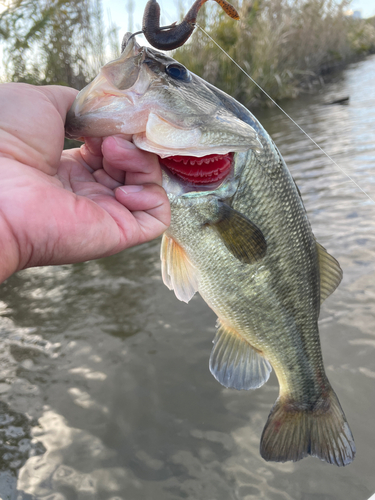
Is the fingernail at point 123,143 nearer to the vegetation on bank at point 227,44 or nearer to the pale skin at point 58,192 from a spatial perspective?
the pale skin at point 58,192

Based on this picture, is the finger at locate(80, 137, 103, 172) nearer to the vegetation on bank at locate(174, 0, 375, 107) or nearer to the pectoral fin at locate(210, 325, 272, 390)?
→ the pectoral fin at locate(210, 325, 272, 390)

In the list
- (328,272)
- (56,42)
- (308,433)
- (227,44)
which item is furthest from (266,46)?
(308,433)

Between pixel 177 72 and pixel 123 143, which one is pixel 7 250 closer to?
pixel 123 143

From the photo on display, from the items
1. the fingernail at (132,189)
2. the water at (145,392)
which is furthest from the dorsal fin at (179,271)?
the water at (145,392)

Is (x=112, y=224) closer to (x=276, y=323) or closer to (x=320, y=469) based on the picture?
(x=276, y=323)

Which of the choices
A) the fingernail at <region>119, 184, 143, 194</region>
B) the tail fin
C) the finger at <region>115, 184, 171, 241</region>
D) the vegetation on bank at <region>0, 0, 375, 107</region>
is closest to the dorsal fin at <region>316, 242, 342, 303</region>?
the tail fin
